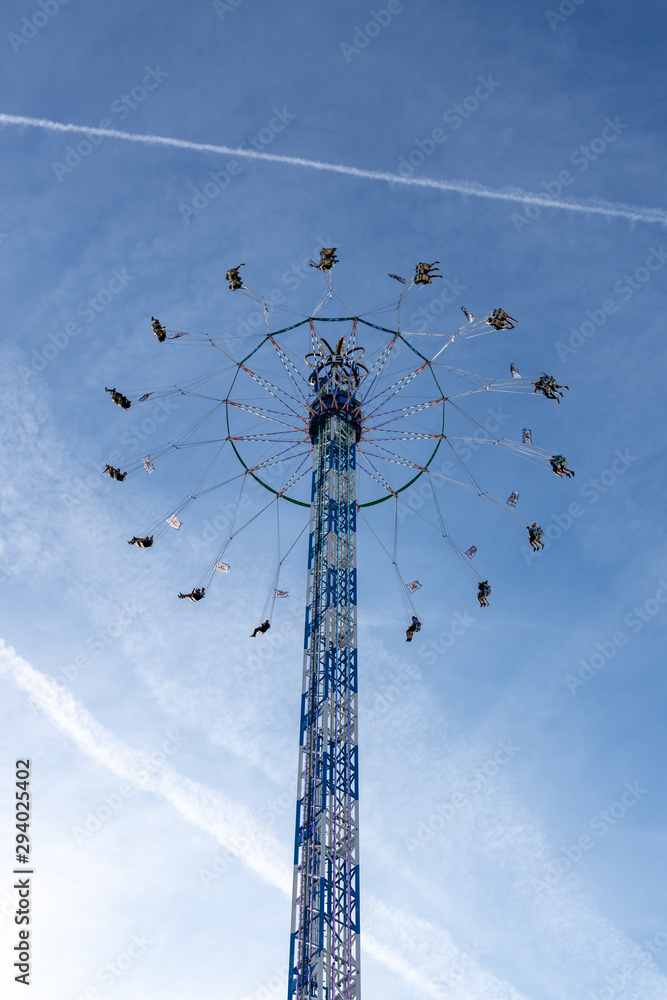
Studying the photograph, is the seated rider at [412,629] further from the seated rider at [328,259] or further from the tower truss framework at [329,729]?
the seated rider at [328,259]

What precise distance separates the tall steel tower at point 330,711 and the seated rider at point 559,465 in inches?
469

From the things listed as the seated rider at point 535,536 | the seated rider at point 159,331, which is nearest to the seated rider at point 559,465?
the seated rider at point 535,536

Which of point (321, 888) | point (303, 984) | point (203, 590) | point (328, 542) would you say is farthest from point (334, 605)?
point (303, 984)

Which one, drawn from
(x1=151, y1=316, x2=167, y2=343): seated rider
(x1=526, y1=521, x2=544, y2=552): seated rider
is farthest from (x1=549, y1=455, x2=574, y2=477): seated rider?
(x1=151, y1=316, x2=167, y2=343): seated rider

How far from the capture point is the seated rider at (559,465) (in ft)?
179

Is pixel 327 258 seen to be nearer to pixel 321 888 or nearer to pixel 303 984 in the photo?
pixel 321 888

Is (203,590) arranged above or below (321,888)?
above

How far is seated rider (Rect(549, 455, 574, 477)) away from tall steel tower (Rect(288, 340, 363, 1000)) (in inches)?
469

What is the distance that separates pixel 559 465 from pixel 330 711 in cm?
1988

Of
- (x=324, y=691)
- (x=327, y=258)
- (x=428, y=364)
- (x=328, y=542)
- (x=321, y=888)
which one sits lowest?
(x=321, y=888)

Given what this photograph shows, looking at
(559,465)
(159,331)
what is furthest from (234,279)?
(559,465)

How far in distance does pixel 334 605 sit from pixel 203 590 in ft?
25.3

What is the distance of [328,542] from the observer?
175 ft

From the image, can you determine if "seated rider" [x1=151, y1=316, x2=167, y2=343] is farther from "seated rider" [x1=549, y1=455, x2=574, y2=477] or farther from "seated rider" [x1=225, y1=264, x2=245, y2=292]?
"seated rider" [x1=549, y1=455, x2=574, y2=477]
